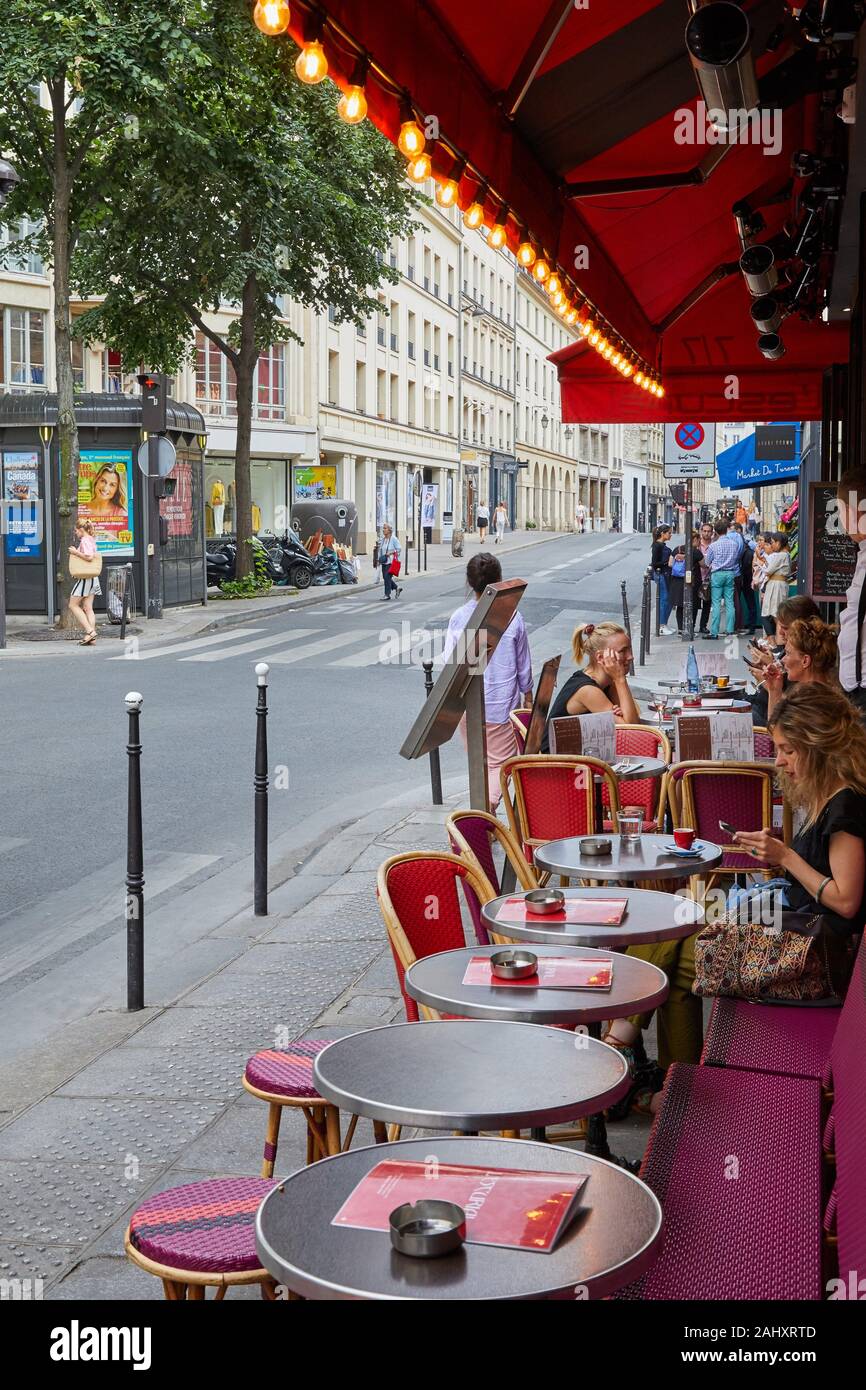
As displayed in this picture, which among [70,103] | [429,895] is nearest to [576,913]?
[429,895]

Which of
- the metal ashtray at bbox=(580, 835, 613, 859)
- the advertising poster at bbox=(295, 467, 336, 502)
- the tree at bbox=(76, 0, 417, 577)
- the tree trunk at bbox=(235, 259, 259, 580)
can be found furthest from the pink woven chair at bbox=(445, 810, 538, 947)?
the advertising poster at bbox=(295, 467, 336, 502)

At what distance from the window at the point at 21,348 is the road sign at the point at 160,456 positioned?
59.3ft

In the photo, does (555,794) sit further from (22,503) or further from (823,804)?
(22,503)

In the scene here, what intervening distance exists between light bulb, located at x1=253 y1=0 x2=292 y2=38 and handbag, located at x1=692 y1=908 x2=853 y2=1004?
2.93m

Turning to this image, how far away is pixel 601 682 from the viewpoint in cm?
823

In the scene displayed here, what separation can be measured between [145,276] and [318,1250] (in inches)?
1121

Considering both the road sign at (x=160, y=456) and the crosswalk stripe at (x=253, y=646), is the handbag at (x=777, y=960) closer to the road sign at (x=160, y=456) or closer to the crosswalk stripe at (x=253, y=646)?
the crosswalk stripe at (x=253, y=646)

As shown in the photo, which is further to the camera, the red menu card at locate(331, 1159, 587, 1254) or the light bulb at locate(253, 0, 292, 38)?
the light bulb at locate(253, 0, 292, 38)

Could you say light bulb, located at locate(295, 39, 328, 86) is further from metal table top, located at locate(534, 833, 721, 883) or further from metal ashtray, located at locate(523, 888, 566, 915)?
metal table top, located at locate(534, 833, 721, 883)

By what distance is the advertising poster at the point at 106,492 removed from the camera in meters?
25.7

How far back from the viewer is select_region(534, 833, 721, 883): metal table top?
5059 millimetres

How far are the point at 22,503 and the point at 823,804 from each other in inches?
870

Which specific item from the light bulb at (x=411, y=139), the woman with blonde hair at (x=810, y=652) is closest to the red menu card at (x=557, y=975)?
the light bulb at (x=411, y=139)
